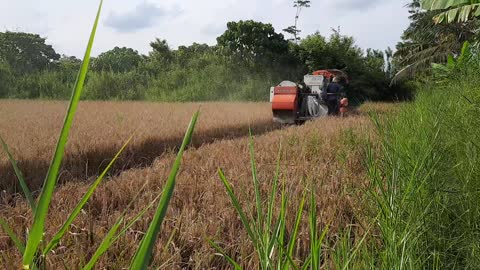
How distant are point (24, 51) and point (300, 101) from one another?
21472mm

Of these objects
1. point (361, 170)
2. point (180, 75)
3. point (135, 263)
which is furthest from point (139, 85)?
point (135, 263)

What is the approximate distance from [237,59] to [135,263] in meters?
23.0

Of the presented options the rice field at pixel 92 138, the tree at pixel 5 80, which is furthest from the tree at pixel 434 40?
the tree at pixel 5 80

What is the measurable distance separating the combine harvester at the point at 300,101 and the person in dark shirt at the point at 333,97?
102 millimetres

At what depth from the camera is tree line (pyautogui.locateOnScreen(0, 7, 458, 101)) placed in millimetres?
16266

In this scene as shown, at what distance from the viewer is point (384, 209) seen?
1.31 metres

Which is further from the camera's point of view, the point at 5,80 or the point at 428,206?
the point at 5,80

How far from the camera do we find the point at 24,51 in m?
24.4

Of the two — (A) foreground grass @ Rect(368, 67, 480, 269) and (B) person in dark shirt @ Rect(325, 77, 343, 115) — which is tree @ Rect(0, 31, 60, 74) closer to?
(B) person in dark shirt @ Rect(325, 77, 343, 115)

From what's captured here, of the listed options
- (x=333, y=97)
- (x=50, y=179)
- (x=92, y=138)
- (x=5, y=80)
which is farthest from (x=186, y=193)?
(x=5, y=80)

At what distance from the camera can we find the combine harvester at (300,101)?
8.66 m

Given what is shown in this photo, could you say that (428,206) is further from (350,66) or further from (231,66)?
(350,66)

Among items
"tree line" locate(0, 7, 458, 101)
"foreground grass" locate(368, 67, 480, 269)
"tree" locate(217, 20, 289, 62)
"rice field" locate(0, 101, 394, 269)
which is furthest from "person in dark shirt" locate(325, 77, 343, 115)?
"tree" locate(217, 20, 289, 62)

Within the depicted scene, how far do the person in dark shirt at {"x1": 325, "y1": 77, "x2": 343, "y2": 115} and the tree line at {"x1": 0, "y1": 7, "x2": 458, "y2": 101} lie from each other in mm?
8716
